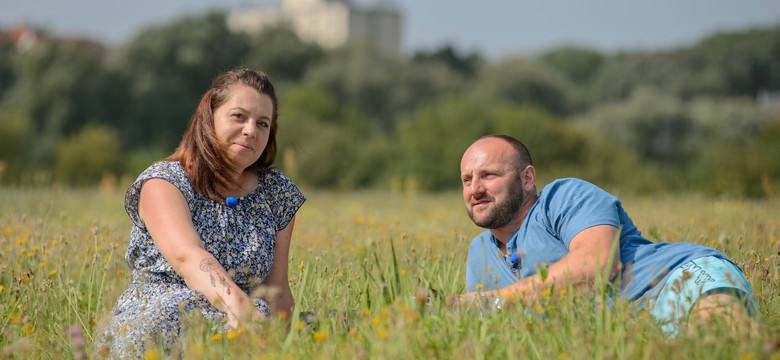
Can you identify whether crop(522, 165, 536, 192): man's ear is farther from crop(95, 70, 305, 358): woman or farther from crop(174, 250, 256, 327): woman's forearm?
crop(174, 250, 256, 327): woman's forearm

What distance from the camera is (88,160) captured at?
1096 inches

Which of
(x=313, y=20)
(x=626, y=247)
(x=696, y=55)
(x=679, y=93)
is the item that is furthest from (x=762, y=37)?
(x=626, y=247)

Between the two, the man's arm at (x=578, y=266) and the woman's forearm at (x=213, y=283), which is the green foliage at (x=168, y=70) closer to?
the woman's forearm at (x=213, y=283)

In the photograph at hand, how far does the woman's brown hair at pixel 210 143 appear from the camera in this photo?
11.6ft

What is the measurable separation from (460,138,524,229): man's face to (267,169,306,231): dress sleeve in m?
0.87

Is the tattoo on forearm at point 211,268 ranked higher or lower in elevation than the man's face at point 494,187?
lower

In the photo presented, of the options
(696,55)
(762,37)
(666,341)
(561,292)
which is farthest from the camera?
(762,37)

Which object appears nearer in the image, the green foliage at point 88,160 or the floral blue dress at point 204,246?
the floral blue dress at point 204,246

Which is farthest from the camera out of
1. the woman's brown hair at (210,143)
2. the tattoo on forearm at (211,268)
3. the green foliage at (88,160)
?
the green foliage at (88,160)

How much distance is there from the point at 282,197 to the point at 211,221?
17.6 inches

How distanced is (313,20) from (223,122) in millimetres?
102190

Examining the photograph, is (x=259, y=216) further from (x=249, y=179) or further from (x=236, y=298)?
(x=236, y=298)

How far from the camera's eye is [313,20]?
338ft

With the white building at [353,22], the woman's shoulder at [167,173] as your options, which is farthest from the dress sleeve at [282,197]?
the white building at [353,22]
